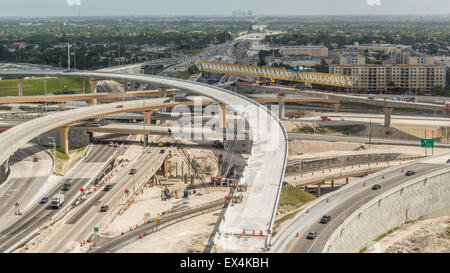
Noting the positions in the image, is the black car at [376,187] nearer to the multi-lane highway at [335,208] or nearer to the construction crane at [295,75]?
the multi-lane highway at [335,208]

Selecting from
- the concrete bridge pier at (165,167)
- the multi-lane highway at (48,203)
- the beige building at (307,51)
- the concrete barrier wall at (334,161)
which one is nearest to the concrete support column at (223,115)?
the concrete bridge pier at (165,167)

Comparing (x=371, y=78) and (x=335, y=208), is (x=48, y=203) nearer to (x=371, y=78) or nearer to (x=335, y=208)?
(x=335, y=208)

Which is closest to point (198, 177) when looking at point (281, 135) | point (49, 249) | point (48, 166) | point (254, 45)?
point (281, 135)

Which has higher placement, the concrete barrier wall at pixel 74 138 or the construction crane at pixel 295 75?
the construction crane at pixel 295 75

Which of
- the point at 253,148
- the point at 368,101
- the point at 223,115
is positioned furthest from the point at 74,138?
the point at 368,101

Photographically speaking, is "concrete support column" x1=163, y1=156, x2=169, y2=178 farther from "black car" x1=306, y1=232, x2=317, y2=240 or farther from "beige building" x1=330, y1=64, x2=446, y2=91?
"beige building" x1=330, y1=64, x2=446, y2=91

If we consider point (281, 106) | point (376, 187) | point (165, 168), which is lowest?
point (165, 168)

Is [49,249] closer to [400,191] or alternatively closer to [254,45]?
[400,191]
